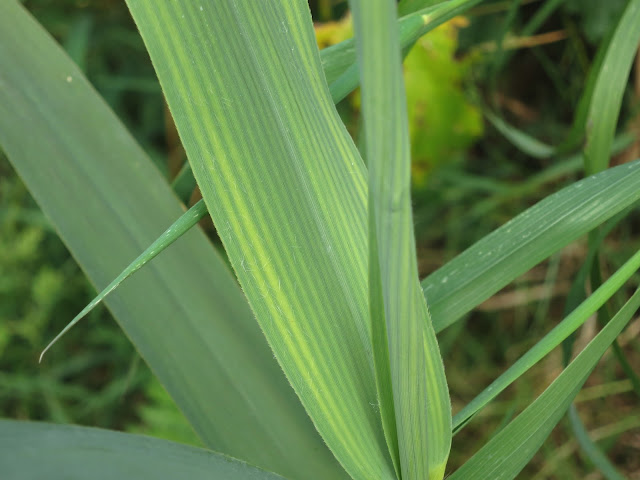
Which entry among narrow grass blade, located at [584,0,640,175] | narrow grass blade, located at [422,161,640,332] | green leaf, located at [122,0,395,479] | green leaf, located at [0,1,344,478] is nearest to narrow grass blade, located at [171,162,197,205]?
green leaf, located at [0,1,344,478]

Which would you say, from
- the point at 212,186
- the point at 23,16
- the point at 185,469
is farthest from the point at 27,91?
the point at 185,469

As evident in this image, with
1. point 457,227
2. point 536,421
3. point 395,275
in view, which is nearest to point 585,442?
point 536,421

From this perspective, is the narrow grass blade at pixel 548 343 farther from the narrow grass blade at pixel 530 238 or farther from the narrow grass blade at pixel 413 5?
the narrow grass blade at pixel 413 5

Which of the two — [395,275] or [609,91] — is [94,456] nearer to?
[395,275]

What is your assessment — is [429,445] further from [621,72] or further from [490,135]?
[490,135]

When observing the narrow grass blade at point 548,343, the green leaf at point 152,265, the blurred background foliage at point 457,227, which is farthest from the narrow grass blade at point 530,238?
the blurred background foliage at point 457,227

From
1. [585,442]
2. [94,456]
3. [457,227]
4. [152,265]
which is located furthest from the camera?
[457,227]
